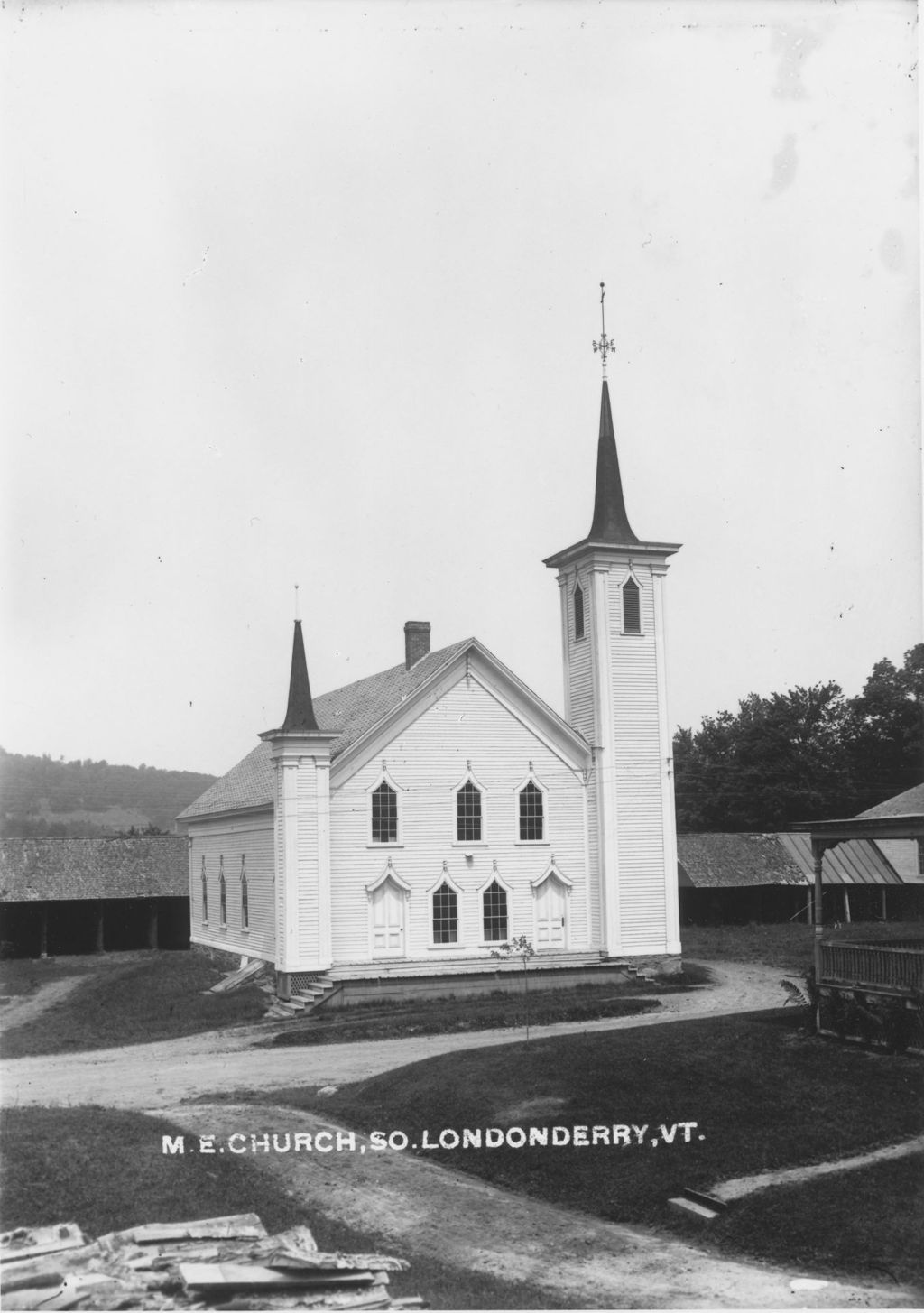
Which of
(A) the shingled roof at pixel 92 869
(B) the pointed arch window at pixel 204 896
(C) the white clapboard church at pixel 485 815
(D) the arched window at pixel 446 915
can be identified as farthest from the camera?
(A) the shingled roof at pixel 92 869

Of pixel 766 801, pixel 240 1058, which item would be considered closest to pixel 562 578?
pixel 240 1058

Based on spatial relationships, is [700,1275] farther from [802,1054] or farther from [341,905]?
[341,905]

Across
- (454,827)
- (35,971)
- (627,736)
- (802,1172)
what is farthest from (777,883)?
(802,1172)

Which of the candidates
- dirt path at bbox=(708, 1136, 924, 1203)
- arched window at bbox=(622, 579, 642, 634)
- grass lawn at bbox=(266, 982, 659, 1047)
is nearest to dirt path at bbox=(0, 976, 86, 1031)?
grass lawn at bbox=(266, 982, 659, 1047)

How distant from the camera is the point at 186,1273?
9.86 meters

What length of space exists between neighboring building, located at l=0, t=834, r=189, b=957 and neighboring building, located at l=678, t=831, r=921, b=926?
18.1m

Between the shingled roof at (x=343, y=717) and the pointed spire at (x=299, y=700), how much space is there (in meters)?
1.10

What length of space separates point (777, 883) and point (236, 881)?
812 inches

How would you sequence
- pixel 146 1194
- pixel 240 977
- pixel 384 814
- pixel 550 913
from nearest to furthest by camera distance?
pixel 146 1194 < pixel 384 814 < pixel 550 913 < pixel 240 977

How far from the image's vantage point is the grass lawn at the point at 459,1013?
2556 cm

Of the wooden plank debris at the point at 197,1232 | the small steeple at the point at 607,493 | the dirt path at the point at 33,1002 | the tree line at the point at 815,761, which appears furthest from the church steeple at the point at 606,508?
the tree line at the point at 815,761

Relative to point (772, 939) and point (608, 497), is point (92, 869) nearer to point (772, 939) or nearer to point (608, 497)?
point (608, 497)

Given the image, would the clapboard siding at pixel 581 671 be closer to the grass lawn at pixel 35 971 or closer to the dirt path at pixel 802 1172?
the grass lawn at pixel 35 971

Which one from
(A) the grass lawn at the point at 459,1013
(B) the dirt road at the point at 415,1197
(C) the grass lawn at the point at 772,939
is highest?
(B) the dirt road at the point at 415,1197
